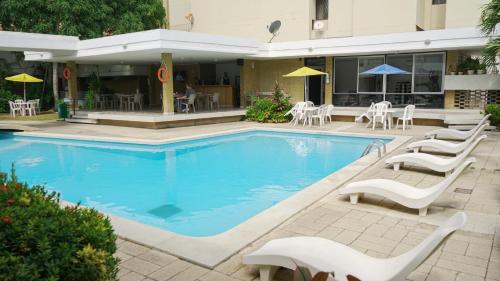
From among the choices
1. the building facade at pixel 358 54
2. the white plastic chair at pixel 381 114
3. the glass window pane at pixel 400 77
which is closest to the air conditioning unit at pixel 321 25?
the building facade at pixel 358 54

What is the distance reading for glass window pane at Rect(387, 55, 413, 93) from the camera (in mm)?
17156

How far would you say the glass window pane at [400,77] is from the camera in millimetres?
17156

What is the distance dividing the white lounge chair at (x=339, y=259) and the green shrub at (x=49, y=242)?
1.34 meters

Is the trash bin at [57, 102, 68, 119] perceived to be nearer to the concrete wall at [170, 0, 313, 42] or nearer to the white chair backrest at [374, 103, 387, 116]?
the concrete wall at [170, 0, 313, 42]

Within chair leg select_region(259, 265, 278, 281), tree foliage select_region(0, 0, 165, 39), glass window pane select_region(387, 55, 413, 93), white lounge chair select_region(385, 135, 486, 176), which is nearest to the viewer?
chair leg select_region(259, 265, 278, 281)

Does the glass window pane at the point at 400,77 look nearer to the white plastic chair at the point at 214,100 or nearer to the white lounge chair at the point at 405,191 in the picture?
the white plastic chair at the point at 214,100

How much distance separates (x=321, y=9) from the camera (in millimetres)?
21688

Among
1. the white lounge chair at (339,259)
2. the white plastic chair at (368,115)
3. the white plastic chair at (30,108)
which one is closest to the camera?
the white lounge chair at (339,259)

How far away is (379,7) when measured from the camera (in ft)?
62.8

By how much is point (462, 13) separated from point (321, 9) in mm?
6902

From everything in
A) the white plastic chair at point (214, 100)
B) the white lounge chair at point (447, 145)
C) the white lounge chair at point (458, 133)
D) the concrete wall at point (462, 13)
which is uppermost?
the concrete wall at point (462, 13)

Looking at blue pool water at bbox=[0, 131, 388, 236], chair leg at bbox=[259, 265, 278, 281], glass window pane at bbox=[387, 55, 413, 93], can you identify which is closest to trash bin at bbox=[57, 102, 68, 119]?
blue pool water at bbox=[0, 131, 388, 236]

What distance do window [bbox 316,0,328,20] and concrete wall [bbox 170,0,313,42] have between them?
0.88 m

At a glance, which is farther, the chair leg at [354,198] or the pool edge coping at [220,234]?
the chair leg at [354,198]
